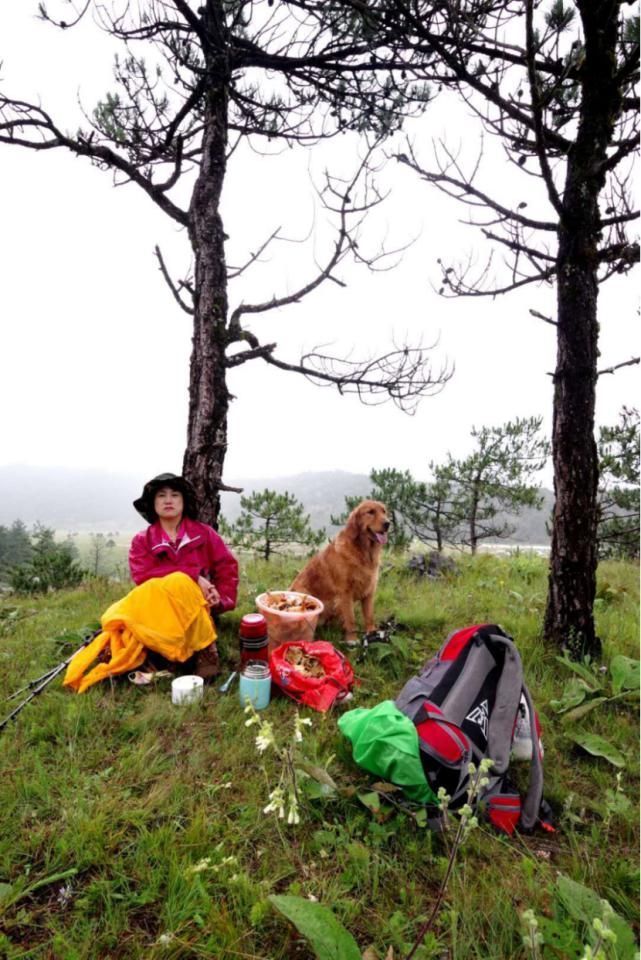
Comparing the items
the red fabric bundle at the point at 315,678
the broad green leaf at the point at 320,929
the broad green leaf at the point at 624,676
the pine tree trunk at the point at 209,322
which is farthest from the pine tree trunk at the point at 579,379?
the pine tree trunk at the point at 209,322

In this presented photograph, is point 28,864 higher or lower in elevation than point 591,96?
lower

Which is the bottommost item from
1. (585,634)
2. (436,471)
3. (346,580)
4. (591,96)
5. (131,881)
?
(131,881)

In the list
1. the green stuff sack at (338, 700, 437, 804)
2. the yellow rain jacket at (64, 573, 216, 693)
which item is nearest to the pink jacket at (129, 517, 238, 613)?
the yellow rain jacket at (64, 573, 216, 693)

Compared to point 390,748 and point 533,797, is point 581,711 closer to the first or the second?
point 533,797

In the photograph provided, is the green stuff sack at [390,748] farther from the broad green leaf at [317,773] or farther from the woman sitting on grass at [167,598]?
the woman sitting on grass at [167,598]

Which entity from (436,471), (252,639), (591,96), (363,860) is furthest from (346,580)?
(436,471)

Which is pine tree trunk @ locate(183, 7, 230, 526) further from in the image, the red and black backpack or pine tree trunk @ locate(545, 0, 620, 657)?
pine tree trunk @ locate(545, 0, 620, 657)

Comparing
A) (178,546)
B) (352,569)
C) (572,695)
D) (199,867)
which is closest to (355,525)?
(352,569)

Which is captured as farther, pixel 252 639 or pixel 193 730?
pixel 252 639

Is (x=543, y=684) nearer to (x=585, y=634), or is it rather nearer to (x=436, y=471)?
(x=585, y=634)

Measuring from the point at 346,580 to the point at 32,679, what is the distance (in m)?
2.75

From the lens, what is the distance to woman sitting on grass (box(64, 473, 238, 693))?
3.59 meters

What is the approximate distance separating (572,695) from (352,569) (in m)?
2.06

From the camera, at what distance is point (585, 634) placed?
13.2 feet
